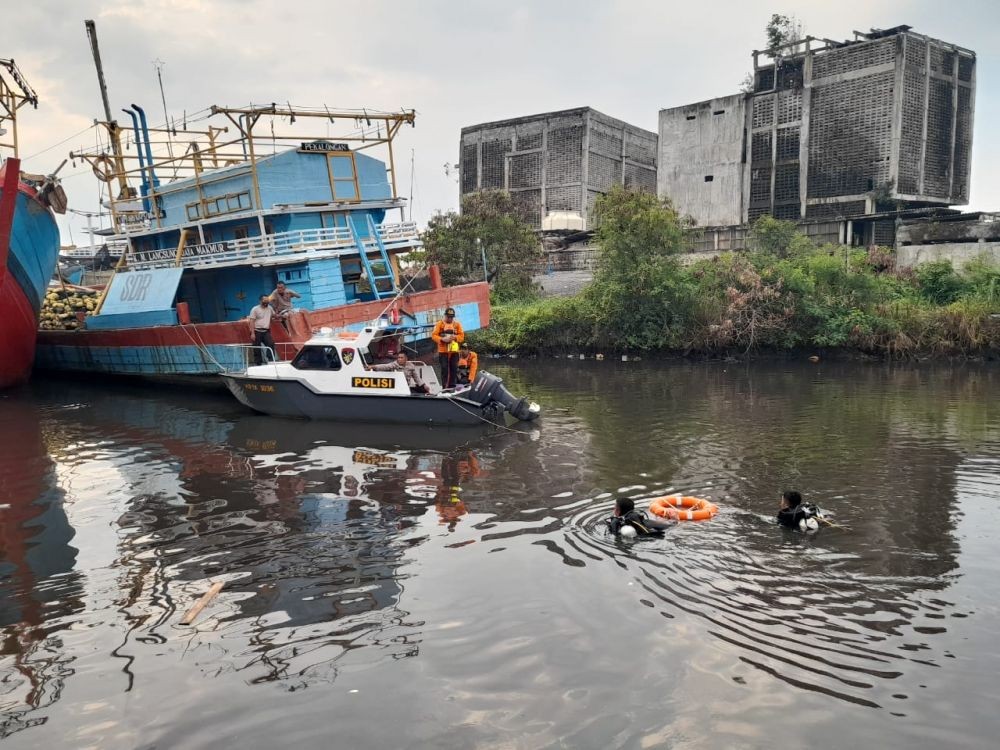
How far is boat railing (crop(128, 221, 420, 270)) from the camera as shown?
786 inches

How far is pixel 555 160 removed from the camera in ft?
132

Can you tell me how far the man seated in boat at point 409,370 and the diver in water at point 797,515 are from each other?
8.37m

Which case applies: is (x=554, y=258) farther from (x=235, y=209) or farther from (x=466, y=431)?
(x=466, y=431)

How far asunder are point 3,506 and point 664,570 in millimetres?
9470

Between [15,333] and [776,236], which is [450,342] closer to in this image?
[15,333]

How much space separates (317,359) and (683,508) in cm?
926

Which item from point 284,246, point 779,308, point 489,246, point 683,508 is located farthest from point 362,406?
point 489,246

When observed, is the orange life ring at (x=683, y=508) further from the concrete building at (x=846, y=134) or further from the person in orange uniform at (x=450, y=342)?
the concrete building at (x=846, y=134)

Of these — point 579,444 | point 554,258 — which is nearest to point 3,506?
point 579,444

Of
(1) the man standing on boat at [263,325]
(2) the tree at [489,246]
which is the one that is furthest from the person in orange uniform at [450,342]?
(2) the tree at [489,246]

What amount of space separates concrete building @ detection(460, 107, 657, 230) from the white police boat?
24456 millimetres

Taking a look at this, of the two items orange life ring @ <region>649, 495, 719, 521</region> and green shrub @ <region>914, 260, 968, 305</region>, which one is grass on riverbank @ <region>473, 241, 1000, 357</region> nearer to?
green shrub @ <region>914, 260, 968, 305</region>

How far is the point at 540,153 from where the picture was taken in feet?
134

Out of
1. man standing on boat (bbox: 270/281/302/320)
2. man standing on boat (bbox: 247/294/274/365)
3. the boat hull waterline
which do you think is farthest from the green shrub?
man standing on boat (bbox: 247/294/274/365)
